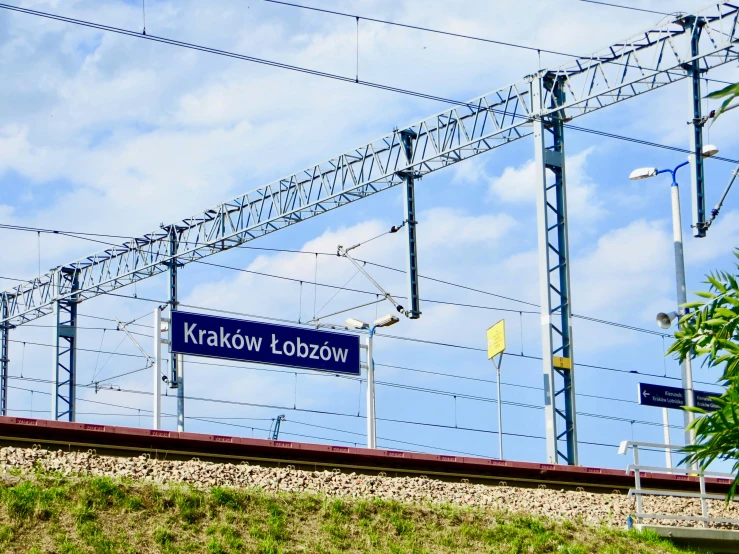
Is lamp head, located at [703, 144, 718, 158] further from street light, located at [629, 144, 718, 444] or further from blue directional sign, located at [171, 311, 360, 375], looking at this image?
blue directional sign, located at [171, 311, 360, 375]

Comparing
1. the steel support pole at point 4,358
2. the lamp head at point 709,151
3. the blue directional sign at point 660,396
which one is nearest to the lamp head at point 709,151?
the lamp head at point 709,151

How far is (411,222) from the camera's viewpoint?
1256 inches

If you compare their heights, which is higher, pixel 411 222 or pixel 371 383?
pixel 411 222

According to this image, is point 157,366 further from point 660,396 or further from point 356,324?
point 660,396

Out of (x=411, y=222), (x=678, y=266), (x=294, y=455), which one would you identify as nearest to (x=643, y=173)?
(x=678, y=266)

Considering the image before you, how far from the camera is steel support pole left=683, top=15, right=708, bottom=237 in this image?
2611 cm

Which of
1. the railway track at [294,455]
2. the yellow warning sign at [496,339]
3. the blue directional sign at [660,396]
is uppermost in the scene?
the yellow warning sign at [496,339]

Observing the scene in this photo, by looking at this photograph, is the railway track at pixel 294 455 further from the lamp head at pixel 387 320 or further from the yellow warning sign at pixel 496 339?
the yellow warning sign at pixel 496 339

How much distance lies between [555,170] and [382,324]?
21.6 ft

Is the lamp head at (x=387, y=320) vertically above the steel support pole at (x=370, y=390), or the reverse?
the lamp head at (x=387, y=320)

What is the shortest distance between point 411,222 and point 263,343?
728 cm

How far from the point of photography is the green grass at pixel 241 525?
42.5ft

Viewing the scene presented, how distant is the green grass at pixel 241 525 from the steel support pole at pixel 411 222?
585 inches

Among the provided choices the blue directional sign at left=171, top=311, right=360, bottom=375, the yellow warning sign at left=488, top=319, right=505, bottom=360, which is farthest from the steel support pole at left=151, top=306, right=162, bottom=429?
the yellow warning sign at left=488, top=319, right=505, bottom=360
